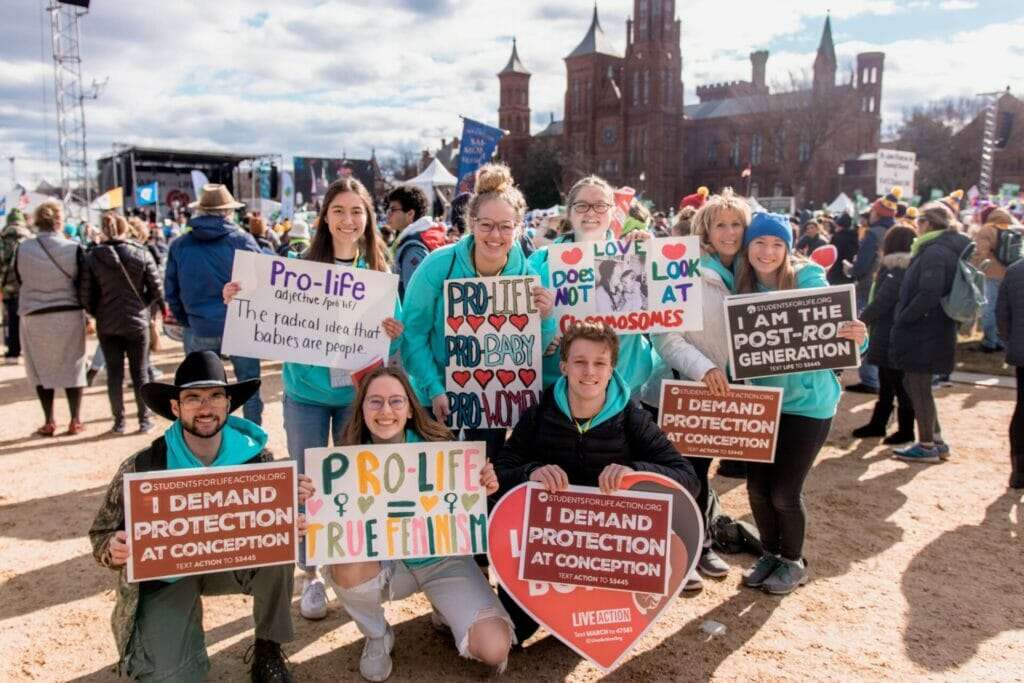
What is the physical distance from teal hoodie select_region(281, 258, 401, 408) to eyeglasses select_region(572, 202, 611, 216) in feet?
4.11

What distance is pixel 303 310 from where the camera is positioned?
3.82m

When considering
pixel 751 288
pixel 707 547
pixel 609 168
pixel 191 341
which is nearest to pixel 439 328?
pixel 751 288

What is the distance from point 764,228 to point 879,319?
162 inches

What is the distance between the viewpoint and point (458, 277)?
3688mm

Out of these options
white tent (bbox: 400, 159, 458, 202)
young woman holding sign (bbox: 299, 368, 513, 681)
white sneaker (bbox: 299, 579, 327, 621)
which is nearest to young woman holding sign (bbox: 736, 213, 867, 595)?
young woman holding sign (bbox: 299, 368, 513, 681)

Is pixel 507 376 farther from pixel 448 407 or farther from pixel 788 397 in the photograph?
pixel 788 397

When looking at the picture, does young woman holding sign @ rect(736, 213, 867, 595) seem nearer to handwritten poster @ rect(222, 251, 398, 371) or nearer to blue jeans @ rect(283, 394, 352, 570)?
handwritten poster @ rect(222, 251, 398, 371)

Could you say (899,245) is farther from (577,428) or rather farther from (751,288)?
(577,428)

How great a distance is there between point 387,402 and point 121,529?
1.18m

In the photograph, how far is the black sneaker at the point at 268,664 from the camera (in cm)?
317

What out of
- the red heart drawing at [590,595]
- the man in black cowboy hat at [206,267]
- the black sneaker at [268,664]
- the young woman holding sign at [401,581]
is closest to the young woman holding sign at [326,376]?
the young woman holding sign at [401,581]

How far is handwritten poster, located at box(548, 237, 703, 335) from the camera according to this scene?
3857mm

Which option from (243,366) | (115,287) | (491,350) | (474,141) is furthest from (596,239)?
(474,141)

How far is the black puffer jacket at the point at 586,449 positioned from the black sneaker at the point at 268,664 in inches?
49.0
